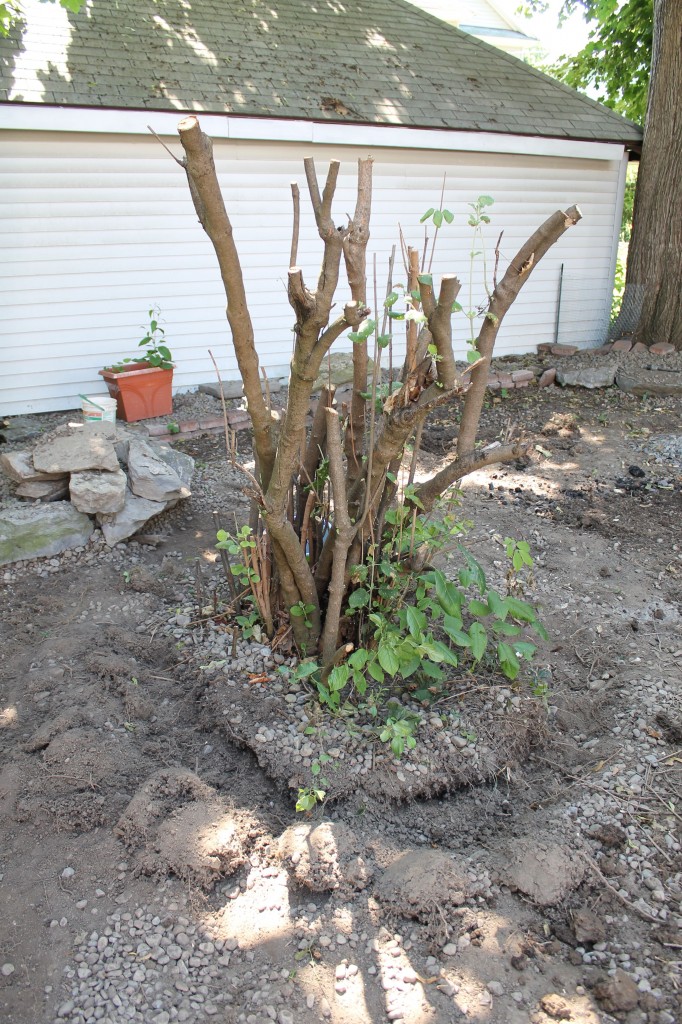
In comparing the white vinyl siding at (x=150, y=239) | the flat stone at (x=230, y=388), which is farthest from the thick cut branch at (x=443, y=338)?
the flat stone at (x=230, y=388)

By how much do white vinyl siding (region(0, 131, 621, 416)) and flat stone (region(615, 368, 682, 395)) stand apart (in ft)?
6.58

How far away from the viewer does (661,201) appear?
382 inches

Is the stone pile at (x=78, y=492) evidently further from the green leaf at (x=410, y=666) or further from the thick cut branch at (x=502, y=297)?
the thick cut branch at (x=502, y=297)

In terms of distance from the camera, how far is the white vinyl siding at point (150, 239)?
24.1 feet

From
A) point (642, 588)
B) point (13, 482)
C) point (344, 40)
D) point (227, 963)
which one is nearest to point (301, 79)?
point (344, 40)

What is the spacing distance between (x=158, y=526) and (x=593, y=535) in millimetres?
2920

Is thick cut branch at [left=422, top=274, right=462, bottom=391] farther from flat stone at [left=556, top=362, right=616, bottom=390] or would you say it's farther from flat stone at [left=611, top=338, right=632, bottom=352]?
flat stone at [left=611, top=338, right=632, bottom=352]

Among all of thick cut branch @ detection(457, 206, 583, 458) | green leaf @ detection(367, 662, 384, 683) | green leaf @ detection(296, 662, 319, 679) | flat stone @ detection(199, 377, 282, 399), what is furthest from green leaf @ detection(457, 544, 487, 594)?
flat stone @ detection(199, 377, 282, 399)

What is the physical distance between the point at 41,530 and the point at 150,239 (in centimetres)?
426

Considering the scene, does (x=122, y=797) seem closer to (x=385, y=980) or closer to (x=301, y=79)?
(x=385, y=980)

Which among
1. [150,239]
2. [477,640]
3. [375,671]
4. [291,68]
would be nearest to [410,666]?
[375,671]

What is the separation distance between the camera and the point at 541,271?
10.6m

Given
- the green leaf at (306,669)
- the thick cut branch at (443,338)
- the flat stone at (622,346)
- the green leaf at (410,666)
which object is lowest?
the green leaf at (306,669)

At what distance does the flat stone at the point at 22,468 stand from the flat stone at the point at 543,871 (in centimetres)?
366
